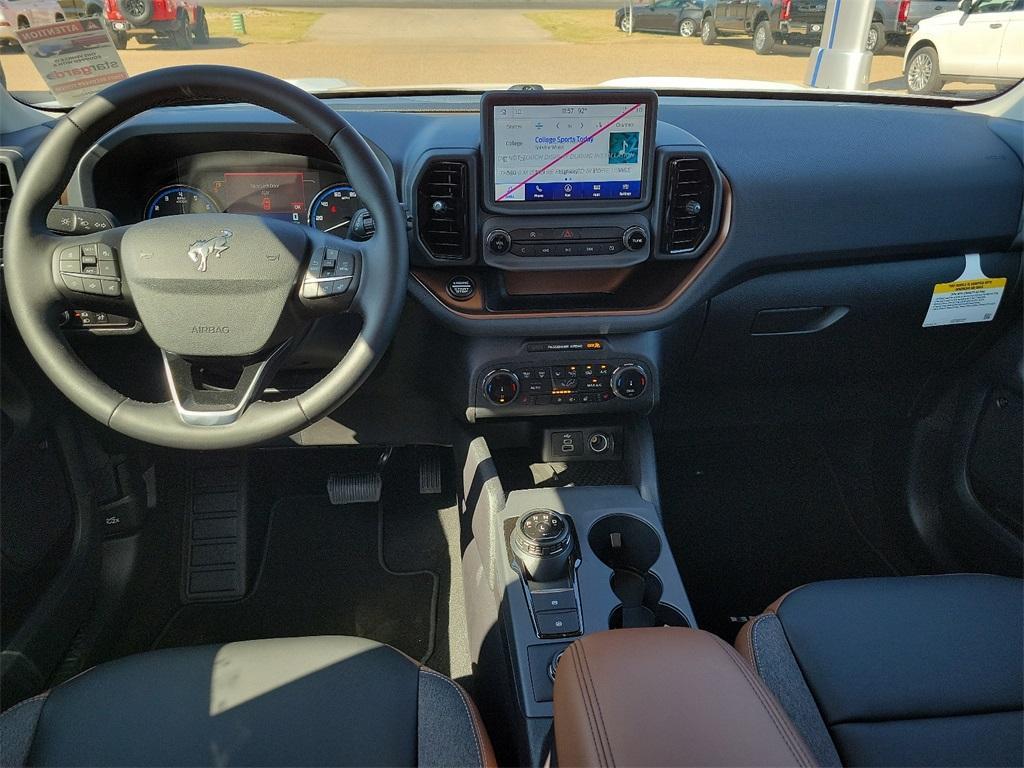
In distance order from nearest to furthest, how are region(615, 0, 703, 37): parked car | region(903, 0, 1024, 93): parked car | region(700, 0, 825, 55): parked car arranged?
region(903, 0, 1024, 93): parked car, region(700, 0, 825, 55): parked car, region(615, 0, 703, 37): parked car

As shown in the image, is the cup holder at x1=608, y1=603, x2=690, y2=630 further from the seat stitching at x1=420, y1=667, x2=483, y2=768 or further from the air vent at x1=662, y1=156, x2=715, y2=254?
the air vent at x1=662, y1=156, x2=715, y2=254

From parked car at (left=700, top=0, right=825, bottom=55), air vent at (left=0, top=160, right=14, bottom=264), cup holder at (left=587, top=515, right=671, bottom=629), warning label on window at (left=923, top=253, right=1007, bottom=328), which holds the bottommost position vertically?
cup holder at (left=587, top=515, right=671, bottom=629)

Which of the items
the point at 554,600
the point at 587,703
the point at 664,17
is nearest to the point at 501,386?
the point at 554,600

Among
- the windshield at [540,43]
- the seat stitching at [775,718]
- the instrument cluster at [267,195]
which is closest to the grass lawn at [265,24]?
the windshield at [540,43]

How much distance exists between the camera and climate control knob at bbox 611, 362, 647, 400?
6.12ft

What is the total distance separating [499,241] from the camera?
175cm

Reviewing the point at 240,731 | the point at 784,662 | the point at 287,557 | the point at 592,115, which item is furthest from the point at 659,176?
the point at 287,557

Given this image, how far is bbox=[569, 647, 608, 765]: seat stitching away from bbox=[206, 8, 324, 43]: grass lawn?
1846mm

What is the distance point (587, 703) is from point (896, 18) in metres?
3.04

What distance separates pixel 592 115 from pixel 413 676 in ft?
3.83

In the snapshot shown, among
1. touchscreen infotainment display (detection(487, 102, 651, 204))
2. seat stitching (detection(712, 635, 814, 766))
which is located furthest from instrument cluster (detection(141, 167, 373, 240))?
seat stitching (detection(712, 635, 814, 766))

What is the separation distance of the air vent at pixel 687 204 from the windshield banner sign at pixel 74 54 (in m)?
1.26

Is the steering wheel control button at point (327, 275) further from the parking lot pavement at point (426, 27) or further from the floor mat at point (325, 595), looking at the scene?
the parking lot pavement at point (426, 27)

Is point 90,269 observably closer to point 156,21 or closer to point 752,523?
point 156,21
